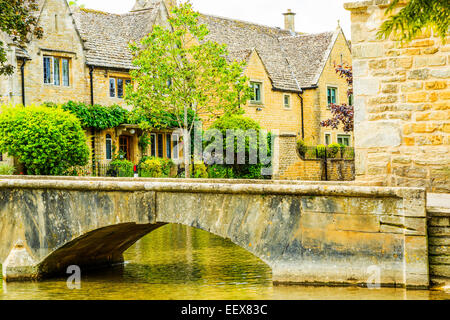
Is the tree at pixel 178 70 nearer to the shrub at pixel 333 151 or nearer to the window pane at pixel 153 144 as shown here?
the window pane at pixel 153 144

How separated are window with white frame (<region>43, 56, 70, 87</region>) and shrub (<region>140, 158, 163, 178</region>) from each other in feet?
16.7

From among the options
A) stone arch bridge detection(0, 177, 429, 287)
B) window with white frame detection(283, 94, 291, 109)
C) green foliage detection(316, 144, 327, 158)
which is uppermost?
window with white frame detection(283, 94, 291, 109)

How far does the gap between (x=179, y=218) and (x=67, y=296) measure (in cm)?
211

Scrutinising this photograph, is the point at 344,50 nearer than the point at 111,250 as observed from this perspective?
No

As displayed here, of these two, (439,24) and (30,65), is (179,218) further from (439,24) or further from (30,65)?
(30,65)

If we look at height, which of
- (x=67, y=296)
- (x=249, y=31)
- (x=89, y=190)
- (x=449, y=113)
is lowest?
(x=67, y=296)

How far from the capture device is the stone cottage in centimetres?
3001

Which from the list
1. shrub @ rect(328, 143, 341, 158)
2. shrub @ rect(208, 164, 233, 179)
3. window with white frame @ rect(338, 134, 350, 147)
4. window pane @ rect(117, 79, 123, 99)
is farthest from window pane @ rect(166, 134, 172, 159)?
window with white frame @ rect(338, 134, 350, 147)

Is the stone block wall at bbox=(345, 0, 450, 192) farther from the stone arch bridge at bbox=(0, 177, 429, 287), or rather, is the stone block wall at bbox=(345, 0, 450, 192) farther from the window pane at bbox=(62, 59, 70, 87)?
the window pane at bbox=(62, 59, 70, 87)

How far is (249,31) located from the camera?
4434 centimetres

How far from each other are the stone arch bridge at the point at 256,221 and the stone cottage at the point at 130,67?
696 inches

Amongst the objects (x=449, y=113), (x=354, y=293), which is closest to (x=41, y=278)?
(x=354, y=293)

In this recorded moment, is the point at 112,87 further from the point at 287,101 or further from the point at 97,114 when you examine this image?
the point at 287,101
